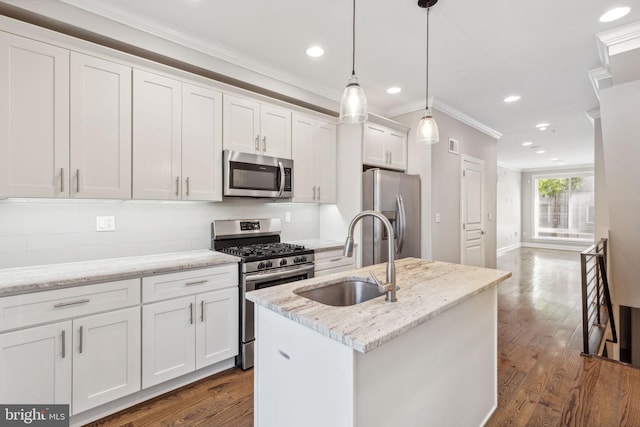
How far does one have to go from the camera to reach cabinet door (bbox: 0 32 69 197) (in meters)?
1.80

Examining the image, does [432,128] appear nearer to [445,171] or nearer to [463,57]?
[463,57]

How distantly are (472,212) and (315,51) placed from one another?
139 inches

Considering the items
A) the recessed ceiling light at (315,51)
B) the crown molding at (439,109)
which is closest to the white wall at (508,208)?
the crown molding at (439,109)

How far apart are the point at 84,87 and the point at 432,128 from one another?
7.97ft

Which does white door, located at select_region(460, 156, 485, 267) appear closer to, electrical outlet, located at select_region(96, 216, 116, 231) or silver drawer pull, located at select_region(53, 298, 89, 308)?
electrical outlet, located at select_region(96, 216, 116, 231)

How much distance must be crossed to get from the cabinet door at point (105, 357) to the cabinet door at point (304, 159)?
6.18ft

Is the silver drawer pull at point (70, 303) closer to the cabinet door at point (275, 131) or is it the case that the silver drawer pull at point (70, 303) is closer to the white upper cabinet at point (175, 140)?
the white upper cabinet at point (175, 140)

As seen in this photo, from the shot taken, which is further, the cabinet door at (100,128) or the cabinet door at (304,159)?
the cabinet door at (304,159)

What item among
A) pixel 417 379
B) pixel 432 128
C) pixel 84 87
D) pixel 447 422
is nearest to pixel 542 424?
pixel 447 422

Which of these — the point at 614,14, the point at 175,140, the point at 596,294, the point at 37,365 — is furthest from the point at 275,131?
the point at 596,294

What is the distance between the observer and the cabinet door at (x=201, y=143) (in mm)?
2533

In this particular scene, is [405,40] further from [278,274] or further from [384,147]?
[278,274]

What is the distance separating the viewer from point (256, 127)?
2.96m

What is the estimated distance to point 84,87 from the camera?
2059 millimetres
